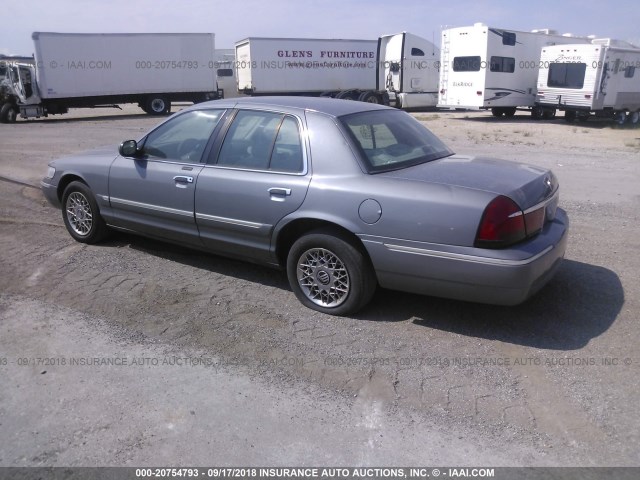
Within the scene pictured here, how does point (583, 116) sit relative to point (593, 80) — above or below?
below

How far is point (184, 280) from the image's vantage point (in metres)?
5.07

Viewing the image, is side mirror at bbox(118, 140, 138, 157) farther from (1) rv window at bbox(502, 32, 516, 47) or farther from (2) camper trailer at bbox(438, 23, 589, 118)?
(1) rv window at bbox(502, 32, 516, 47)

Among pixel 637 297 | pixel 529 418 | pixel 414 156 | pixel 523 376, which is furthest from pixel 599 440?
pixel 414 156

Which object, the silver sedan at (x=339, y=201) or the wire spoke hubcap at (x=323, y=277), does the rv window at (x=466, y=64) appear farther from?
the wire spoke hubcap at (x=323, y=277)

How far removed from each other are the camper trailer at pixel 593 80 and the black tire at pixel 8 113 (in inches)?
884

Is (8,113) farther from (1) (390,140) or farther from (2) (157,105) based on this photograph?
(1) (390,140)

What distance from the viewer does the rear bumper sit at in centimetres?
359

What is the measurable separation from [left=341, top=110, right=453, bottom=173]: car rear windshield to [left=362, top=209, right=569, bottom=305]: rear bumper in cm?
68

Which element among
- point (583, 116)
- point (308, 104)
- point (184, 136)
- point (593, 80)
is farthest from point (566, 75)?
point (184, 136)

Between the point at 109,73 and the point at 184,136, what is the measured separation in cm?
2317

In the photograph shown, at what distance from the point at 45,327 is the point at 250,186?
1.86 m

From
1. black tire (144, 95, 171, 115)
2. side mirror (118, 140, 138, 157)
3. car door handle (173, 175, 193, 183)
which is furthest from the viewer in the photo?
black tire (144, 95, 171, 115)

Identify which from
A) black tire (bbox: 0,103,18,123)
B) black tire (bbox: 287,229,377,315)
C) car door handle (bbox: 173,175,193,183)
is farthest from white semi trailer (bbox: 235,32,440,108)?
black tire (bbox: 287,229,377,315)

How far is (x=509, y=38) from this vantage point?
22297 mm
